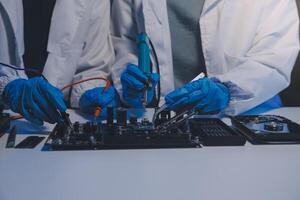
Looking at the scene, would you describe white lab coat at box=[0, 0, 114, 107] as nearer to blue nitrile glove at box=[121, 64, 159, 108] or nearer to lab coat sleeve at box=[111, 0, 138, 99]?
lab coat sleeve at box=[111, 0, 138, 99]

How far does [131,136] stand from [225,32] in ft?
2.23

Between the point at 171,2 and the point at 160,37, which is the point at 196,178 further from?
the point at 171,2

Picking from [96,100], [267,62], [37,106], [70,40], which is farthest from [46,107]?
[267,62]

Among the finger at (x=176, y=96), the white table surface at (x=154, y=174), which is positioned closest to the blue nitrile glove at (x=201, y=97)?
the finger at (x=176, y=96)

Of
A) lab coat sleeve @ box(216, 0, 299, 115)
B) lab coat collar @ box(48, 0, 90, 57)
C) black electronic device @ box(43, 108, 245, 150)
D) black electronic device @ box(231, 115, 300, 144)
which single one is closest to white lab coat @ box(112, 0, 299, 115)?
lab coat sleeve @ box(216, 0, 299, 115)

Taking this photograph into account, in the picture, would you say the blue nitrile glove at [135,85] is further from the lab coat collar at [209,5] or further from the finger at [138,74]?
the lab coat collar at [209,5]

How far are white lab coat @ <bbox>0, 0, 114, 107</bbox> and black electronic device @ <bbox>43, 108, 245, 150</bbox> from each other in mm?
383

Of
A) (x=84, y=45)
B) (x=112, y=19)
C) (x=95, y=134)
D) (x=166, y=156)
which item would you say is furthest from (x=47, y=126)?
(x=112, y=19)

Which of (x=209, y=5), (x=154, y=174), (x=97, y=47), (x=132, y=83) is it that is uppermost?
(x=209, y=5)

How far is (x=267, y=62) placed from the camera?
110cm

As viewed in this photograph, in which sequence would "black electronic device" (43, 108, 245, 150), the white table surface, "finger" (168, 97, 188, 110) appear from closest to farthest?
the white table surface
"black electronic device" (43, 108, 245, 150)
"finger" (168, 97, 188, 110)

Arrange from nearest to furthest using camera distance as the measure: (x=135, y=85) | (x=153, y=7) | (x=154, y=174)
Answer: (x=154, y=174)
(x=135, y=85)
(x=153, y=7)

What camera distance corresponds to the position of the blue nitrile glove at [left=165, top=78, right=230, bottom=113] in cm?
86

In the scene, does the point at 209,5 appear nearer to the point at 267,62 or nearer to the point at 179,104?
the point at 267,62
